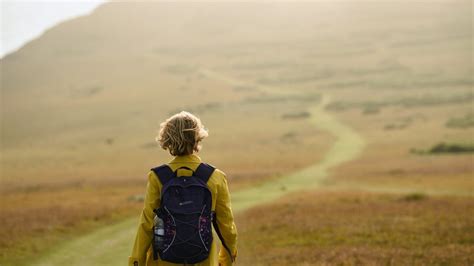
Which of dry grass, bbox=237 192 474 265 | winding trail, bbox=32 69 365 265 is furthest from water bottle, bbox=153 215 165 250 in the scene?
winding trail, bbox=32 69 365 265

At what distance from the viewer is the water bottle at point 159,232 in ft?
21.0

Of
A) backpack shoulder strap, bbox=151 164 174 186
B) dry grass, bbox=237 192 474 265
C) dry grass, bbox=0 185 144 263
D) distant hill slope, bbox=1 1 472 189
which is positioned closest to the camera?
backpack shoulder strap, bbox=151 164 174 186

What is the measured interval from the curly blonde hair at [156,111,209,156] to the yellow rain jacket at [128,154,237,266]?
0.13m

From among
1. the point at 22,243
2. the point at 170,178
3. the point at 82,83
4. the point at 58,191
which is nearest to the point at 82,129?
the point at 82,83

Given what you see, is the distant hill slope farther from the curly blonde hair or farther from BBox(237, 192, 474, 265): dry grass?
the curly blonde hair

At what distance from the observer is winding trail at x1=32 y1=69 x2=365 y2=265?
51.8 feet

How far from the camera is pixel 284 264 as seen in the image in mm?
14039

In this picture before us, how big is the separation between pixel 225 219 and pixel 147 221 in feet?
2.98

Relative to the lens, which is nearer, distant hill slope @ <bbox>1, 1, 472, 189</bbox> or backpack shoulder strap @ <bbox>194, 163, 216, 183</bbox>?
backpack shoulder strap @ <bbox>194, 163, 216, 183</bbox>

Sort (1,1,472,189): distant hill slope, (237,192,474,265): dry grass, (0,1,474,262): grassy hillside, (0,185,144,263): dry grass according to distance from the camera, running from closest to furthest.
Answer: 1. (237,192,474,265): dry grass
2. (0,185,144,263): dry grass
3. (0,1,474,262): grassy hillside
4. (1,1,472,189): distant hill slope

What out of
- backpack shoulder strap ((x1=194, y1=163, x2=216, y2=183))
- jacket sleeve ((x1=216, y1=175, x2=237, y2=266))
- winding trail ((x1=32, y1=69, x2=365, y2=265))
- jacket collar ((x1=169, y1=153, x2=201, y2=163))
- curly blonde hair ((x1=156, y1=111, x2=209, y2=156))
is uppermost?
curly blonde hair ((x1=156, y1=111, x2=209, y2=156))

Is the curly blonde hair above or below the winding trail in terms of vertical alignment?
above

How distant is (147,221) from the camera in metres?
6.44

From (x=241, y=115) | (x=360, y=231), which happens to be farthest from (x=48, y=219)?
(x=241, y=115)
